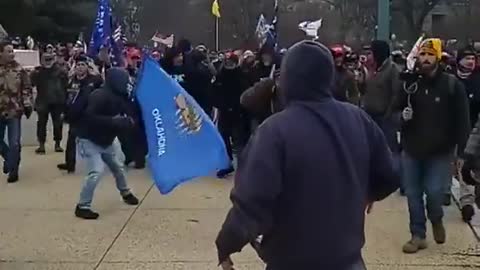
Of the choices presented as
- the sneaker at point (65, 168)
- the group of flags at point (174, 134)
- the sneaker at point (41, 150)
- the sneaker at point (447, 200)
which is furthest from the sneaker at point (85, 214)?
the sneaker at point (41, 150)

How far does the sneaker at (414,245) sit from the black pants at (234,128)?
4.40 meters

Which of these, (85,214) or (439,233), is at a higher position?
(439,233)

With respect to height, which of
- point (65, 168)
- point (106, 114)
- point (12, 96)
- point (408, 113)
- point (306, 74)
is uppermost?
point (306, 74)

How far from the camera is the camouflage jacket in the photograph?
10.1m

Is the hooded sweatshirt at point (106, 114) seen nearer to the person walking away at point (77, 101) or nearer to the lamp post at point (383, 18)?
the person walking away at point (77, 101)

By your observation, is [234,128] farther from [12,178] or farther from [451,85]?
[451,85]

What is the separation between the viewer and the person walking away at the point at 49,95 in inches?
504

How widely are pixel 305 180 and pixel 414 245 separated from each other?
388 cm

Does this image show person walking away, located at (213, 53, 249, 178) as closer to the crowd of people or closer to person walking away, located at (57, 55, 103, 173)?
the crowd of people

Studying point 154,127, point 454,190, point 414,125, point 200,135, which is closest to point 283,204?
point 200,135

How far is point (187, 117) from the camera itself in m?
5.63

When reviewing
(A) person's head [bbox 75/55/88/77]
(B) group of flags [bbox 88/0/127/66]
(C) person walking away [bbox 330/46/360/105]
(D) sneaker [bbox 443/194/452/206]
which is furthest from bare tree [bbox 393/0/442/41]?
(D) sneaker [bbox 443/194/452/206]

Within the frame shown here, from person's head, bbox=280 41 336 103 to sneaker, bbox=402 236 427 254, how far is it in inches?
147

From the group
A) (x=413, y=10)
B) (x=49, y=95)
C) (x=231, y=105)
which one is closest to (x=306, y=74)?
(x=231, y=105)
